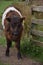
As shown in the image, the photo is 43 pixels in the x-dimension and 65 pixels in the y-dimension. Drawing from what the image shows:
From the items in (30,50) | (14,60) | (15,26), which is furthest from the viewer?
(30,50)

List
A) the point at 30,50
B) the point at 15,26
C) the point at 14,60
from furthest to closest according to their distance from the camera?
the point at 30,50
the point at 14,60
the point at 15,26

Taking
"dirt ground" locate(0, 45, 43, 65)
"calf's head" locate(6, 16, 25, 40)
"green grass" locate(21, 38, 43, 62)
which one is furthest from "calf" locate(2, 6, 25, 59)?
"green grass" locate(21, 38, 43, 62)

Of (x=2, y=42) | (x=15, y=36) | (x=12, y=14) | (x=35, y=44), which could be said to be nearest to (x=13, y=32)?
(x=15, y=36)

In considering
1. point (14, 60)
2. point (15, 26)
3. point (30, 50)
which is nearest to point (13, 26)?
point (15, 26)

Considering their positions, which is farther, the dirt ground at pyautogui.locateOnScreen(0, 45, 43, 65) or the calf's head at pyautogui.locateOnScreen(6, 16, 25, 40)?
the dirt ground at pyautogui.locateOnScreen(0, 45, 43, 65)

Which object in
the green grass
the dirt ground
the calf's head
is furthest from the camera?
the green grass

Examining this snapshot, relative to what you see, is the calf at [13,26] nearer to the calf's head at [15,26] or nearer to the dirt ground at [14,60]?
the calf's head at [15,26]

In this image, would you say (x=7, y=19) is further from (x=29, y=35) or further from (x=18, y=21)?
(x=29, y=35)

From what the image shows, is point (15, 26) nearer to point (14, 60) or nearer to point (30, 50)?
point (14, 60)

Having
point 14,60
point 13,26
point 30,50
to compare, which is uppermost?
point 13,26

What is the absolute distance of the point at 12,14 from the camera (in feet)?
23.3

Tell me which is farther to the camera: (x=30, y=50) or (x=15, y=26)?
(x=30, y=50)

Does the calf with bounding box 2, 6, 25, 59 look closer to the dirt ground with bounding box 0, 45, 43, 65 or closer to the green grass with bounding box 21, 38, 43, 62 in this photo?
the dirt ground with bounding box 0, 45, 43, 65

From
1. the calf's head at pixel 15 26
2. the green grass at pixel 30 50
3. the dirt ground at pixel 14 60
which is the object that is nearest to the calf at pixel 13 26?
the calf's head at pixel 15 26
